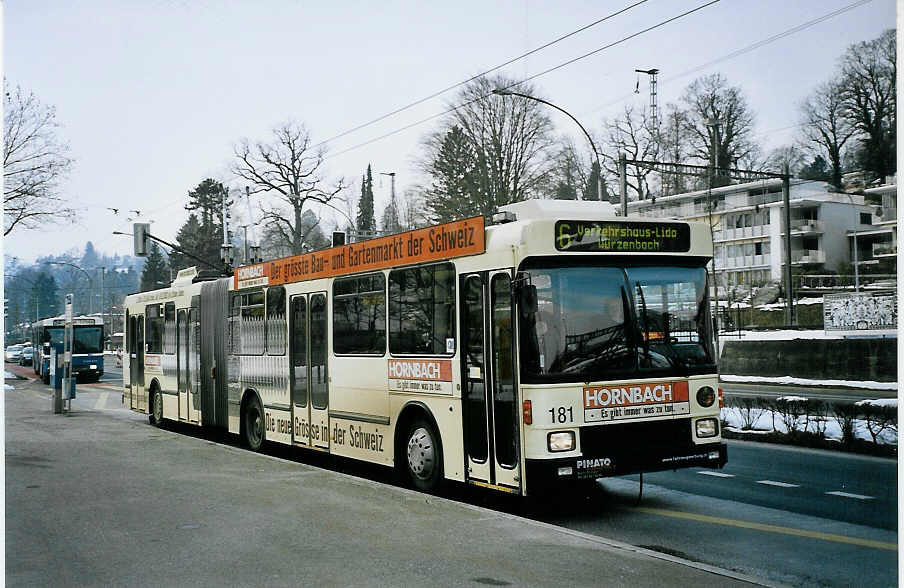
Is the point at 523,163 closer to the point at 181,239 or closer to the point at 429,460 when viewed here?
the point at 181,239

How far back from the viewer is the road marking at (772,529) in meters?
7.52

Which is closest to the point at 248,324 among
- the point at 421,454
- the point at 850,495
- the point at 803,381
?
the point at 421,454

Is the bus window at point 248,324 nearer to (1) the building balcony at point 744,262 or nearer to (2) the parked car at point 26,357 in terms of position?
(2) the parked car at point 26,357

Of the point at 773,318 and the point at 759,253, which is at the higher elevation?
the point at 759,253

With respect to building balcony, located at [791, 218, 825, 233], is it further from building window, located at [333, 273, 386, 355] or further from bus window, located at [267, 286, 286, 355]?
building window, located at [333, 273, 386, 355]

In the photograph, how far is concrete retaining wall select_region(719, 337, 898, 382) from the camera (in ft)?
89.7

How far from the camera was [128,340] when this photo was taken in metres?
22.0

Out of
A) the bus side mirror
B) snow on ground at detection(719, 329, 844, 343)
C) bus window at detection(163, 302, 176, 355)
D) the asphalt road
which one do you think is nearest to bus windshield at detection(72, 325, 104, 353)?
bus window at detection(163, 302, 176, 355)

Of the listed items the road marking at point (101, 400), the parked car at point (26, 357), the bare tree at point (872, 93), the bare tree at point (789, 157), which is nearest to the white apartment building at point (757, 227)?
the bare tree at point (789, 157)

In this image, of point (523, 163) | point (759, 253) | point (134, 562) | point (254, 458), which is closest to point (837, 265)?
point (523, 163)

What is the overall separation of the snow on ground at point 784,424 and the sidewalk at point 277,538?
6631 millimetres

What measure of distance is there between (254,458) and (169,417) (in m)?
7.47

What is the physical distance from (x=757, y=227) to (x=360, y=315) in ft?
181

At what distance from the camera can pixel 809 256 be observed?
47438mm
